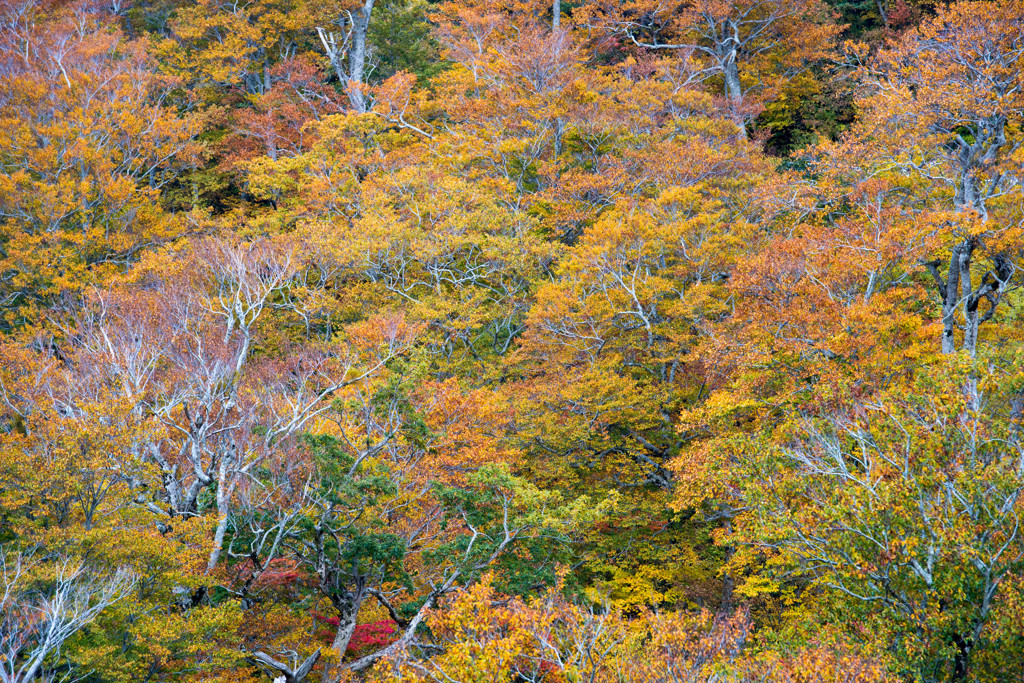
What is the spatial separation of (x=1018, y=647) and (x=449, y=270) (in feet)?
53.5

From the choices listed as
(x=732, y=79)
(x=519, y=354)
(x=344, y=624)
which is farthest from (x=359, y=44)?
(x=344, y=624)

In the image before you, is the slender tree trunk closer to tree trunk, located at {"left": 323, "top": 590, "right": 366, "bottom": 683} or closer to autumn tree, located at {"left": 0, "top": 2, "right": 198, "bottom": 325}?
autumn tree, located at {"left": 0, "top": 2, "right": 198, "bottom": 325}

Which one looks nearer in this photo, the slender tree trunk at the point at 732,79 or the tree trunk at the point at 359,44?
the slender tree trunk at the point at 732,79

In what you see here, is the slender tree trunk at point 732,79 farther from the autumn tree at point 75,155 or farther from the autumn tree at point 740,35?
the autumn tree at point 75,155

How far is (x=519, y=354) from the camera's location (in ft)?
66.7

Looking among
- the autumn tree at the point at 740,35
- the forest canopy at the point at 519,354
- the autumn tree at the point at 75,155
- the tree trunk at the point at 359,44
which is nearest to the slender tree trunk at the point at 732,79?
the autumn tree at the point at 740,35

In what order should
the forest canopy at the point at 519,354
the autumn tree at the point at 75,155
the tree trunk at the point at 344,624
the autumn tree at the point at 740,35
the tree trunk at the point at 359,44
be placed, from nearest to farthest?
the forest canopy at the point at 519,354 < the tree trunk at the point at 344,624 < the autumn tree at the point at 75,155 < the autumn tree at the point at 740,35 < the tree trunk at the point at 359,44

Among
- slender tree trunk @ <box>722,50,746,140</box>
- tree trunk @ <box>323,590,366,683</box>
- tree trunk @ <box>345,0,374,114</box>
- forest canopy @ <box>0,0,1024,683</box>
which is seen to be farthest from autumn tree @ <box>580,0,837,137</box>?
tree trunk @ <box>323,590,366,683</box>

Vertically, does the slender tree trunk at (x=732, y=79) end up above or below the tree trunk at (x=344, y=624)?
above

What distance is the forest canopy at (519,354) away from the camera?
11.1m

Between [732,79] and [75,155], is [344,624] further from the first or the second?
[732,79]

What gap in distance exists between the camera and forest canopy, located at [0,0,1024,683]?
36.3 feet

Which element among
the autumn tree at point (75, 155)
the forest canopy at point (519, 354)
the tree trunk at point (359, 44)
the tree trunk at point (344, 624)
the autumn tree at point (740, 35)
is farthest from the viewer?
the tree trunk at point (359, 44)

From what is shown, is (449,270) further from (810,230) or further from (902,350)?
(902,350)
